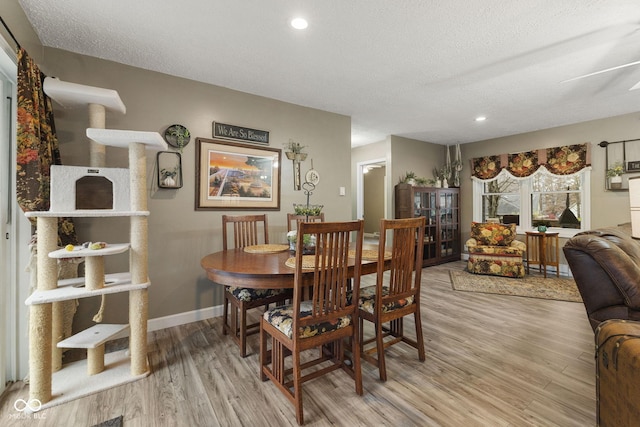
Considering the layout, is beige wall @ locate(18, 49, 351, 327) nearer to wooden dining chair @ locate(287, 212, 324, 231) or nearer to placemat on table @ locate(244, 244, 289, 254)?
wooden dining chair @ locate(287, 212, 324, 231)

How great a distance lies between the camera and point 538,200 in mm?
5223

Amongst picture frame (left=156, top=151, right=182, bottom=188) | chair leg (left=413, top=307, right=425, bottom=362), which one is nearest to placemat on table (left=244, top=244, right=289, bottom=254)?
picture frame (left=156, top=151, right=182, bottom=188)

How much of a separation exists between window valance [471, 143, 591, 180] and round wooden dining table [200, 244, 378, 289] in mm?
4696

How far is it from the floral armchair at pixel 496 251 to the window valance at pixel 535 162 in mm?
1313

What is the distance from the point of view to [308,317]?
1.54m

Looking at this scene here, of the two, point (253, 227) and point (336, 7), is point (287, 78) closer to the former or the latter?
point (336, 7)

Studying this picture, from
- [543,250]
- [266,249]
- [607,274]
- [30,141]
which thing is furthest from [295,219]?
[543,250]

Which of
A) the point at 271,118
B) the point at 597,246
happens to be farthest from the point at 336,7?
the point at 597,246

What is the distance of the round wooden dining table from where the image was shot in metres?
1.64

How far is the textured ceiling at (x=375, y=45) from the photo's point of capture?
75.1 inches

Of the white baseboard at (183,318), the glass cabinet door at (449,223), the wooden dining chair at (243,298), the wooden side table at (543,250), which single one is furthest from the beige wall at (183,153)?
the wooden side table at (543,250)

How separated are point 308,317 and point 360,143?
4786 mm

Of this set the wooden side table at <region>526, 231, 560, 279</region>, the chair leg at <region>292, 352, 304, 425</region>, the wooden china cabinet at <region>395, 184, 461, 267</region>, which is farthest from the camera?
the wooden china cabinet at <region>395, 184, 461, 267</region>

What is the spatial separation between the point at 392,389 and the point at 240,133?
2.79 meters
